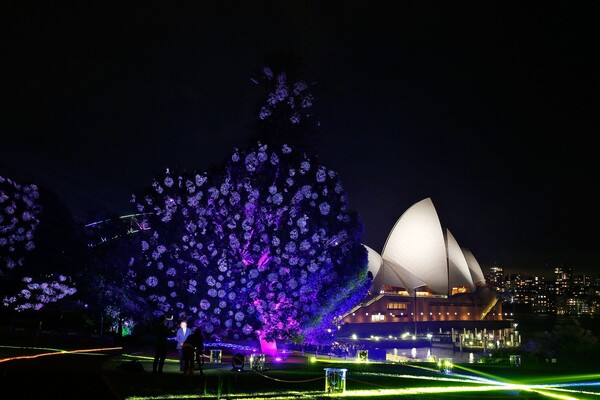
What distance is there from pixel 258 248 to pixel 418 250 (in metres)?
68.3

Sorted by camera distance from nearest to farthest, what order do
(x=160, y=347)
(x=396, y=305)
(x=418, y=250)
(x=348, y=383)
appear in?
1. (x=160, y=347)
2. (x=348, y=383)
3. (x=418, y=250)
4. (x=396, y=305)

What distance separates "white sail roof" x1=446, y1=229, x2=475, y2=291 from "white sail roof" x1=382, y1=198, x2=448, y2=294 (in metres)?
2.84

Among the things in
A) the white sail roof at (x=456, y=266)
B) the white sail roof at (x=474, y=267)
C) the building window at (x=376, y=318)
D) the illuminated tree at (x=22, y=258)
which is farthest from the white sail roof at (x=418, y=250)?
the illuminated tree at (x=22, y=258)

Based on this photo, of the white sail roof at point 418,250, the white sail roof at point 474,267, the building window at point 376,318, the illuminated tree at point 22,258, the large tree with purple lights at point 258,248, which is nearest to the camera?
the large tree with purple lights at point 258,248

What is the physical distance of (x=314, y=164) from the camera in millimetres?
31969

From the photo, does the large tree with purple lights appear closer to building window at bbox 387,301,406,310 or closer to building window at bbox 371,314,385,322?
building window at bbox 371,314,385,322

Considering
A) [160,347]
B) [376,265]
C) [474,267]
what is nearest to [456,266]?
[376,265]

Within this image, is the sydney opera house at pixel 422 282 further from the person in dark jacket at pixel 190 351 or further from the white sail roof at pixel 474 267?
the person in dark jacket at pixel 190 351

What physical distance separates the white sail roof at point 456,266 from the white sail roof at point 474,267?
638cm

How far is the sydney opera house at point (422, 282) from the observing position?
91.4 meters

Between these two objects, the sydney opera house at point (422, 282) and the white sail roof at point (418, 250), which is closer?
the white sail roof at point (418, 250)

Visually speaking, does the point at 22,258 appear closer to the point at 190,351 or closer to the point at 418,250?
the point at 190,351

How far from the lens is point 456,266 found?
323 feet

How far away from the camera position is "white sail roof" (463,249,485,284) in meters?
109
